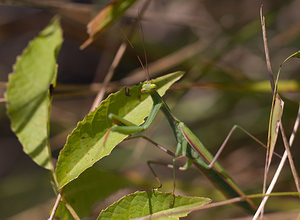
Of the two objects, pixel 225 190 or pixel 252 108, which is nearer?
pixel 225 190

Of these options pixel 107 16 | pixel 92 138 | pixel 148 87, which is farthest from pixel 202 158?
pixel 107 16

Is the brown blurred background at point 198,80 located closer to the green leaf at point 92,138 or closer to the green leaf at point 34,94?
the green leaf at point 34,94

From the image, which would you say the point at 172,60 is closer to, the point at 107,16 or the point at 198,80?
the point at 198,80

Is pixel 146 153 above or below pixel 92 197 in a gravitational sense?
below

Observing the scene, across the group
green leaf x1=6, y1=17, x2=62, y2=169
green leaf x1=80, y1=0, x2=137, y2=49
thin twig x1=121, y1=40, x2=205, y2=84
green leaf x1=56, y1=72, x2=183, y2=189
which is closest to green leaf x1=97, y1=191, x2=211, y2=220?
green leaf x1=56, y1=72, x2=183, y2=189

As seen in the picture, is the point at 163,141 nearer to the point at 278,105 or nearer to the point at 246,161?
the point at 246,161

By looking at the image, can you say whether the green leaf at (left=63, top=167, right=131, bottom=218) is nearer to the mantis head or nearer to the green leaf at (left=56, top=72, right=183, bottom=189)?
the green leaf at (left=56, top=72, right=183, bottom=189)

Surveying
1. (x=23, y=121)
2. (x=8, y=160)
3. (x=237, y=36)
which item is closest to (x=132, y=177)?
(x=23, y=121)
